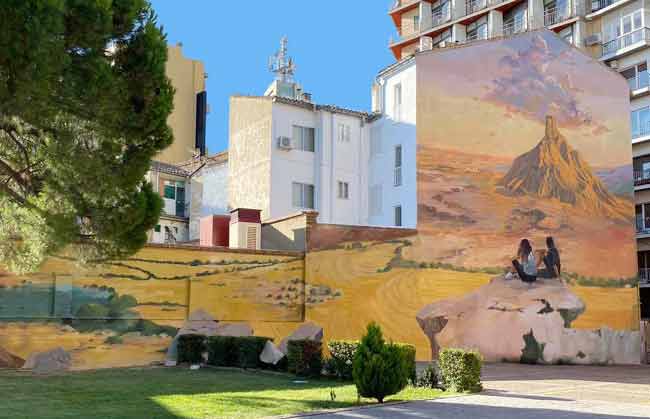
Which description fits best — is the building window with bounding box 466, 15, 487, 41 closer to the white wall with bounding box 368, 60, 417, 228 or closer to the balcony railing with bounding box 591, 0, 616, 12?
the balcony railing with bounding box 591, 0, 616, 12

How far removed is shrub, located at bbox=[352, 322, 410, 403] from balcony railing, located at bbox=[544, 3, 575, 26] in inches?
1453

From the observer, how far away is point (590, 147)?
34656 millimetres

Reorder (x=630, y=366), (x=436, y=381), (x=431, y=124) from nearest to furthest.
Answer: (x=436, y=381)
(x=431, y=124)
(x=630, y=366)

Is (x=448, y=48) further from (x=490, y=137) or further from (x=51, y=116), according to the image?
(x=51, y=116)

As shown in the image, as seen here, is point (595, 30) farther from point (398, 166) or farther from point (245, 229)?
point (245, 229)

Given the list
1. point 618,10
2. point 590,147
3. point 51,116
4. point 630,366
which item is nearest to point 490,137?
point 590,147

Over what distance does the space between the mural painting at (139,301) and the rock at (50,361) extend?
5.6 inches

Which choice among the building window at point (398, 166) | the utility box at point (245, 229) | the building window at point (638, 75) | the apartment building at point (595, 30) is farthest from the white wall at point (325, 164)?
the building window at point (638, 75)

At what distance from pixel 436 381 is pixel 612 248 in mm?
19548

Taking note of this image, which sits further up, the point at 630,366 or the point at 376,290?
the point at 376,290

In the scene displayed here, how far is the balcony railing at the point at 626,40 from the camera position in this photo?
43.3 meters

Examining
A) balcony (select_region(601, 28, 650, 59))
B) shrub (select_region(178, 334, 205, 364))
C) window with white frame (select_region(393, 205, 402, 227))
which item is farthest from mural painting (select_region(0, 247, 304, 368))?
balcony (select_region(601, 28, 650, 59))

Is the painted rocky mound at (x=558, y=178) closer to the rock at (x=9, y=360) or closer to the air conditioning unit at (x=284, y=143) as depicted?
the air conditioning unit at (x=284, y=143)

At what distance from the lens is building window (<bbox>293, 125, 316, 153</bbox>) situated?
34125mm
